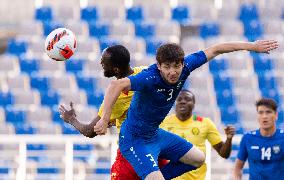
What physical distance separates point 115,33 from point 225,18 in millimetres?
2369

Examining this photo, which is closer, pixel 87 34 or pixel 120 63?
pixel 120 63

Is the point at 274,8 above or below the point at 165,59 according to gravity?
above

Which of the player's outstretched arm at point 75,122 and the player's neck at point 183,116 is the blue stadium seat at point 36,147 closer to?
the player's neck at point 183,116

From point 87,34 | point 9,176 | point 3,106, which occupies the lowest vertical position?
point 9,176

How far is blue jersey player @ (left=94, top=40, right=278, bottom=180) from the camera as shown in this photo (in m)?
7.12

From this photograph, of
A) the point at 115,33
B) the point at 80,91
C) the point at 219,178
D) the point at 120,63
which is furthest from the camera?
the point at 115,33

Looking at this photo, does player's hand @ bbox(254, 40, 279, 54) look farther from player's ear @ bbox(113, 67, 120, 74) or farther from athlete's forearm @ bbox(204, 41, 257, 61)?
player's ear @ bbox(113, 67, 120, 74)

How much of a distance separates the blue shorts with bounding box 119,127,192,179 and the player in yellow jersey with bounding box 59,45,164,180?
31cm

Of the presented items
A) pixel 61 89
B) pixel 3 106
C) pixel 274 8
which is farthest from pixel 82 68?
pixel 274 8

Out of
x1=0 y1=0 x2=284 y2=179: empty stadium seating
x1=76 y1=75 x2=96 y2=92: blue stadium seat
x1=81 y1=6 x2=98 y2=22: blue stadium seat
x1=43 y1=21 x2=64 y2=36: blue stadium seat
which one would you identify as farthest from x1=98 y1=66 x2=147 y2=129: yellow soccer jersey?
x1=81 y1=6 x2=98 y2=22: blue stadium seat

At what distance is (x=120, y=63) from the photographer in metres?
7.84

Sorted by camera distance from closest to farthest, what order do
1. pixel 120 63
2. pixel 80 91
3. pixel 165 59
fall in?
pixel 165 59, pixel 120 63, pixel 80 91

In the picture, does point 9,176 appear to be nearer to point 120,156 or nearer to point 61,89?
point 61,89

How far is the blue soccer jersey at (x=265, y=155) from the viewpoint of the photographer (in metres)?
9.27
